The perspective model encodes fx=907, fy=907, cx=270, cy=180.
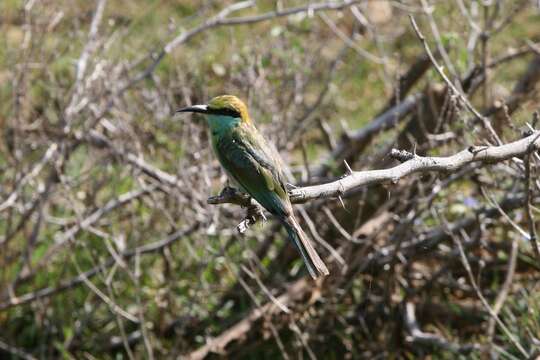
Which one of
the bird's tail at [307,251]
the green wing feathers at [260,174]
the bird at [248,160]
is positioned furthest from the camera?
the bird at [248,160]

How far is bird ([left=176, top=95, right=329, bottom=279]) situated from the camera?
11.0 ft

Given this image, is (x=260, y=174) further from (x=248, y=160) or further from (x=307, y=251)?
(x=307, y=251)

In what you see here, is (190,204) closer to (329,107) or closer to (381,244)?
(381,244)

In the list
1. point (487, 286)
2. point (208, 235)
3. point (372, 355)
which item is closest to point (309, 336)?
point (372, 355)

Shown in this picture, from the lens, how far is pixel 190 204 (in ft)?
16.0

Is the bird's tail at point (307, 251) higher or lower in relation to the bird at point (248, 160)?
lower

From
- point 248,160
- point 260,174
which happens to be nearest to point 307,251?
point 260,174

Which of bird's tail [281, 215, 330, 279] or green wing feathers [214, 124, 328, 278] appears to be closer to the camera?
bird's tail [281, 215, 330, 279]

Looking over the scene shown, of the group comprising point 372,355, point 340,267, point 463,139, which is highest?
point 463,139

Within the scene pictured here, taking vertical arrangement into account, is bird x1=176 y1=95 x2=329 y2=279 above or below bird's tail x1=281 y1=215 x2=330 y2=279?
above

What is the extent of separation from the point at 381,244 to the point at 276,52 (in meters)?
1.21

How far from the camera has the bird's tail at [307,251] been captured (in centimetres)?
306

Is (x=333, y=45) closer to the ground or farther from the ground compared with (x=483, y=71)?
closer to the ground

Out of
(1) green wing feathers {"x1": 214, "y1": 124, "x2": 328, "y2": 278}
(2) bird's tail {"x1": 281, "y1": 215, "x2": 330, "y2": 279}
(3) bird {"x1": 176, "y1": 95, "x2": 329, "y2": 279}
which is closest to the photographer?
(2) bird's tail {"x1": 281, "y1": 215, "x2": 330, "y2": 279}
